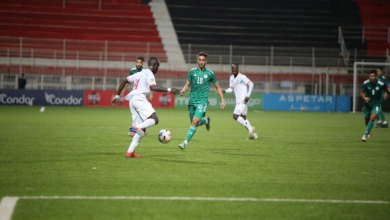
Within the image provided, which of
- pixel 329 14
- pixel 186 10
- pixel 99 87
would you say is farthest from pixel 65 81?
pixel 329 14

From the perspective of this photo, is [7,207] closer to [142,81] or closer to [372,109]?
[142,81]

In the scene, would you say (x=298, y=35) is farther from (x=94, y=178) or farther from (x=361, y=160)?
(x=94, y=178)

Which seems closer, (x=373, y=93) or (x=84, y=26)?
(x=373, y=93)

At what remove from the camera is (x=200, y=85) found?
1437 cm

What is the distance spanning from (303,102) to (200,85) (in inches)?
1004

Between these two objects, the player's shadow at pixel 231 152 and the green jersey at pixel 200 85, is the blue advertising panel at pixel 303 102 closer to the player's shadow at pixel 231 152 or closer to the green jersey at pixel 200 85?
the green jersey at pixel 200 85

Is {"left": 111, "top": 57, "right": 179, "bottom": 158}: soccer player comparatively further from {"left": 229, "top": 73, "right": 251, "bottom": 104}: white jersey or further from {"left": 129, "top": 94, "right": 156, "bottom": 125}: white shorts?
{"left": 229, "top": 73, "right": 251, "bottom": 104}: white jersey

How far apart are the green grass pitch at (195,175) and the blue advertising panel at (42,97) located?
20.2m

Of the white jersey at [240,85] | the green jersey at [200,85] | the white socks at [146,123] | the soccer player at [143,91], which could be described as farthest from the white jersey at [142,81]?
the white jersey at [240,85]

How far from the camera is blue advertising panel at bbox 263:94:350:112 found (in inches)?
1524

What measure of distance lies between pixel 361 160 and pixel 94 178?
573 cm

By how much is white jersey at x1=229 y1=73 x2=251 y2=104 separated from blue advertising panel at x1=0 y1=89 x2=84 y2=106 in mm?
20819

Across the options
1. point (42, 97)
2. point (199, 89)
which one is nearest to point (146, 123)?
point (199, 89)

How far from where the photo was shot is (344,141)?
1678 centimetres
